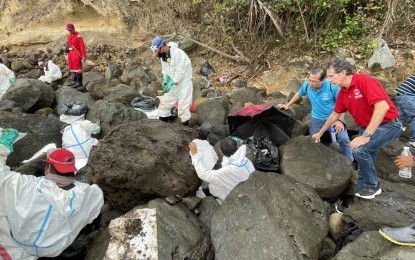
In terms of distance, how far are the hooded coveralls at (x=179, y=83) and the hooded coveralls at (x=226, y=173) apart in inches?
91.5

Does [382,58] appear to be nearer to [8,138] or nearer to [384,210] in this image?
[384,210]

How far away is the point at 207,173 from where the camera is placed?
391 cm

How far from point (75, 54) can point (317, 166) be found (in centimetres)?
687

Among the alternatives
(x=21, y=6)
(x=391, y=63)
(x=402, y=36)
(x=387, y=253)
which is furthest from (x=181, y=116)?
(x=21, y=6)

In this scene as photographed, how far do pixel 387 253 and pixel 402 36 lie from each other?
7609mm

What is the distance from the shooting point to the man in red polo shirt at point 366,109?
10.4 feet

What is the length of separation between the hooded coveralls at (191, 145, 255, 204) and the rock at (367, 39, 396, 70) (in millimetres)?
5645

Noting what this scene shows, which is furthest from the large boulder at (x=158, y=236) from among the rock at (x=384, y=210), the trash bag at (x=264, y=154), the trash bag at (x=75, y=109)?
the trash bag at (x=75, y=109)

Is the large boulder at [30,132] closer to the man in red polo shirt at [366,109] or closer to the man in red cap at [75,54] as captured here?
the man in red cap at [75,54]

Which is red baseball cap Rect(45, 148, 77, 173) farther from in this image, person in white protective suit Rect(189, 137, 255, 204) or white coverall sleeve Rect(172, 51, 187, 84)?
white coverall sleeve Rect(172, 51, 187, 84)

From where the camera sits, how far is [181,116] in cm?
630

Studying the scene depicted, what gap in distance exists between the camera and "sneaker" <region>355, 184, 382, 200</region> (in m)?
3.78

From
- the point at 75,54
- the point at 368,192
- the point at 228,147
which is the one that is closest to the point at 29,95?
the point at 75,54

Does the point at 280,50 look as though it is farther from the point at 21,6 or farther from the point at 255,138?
the point at 21,6
